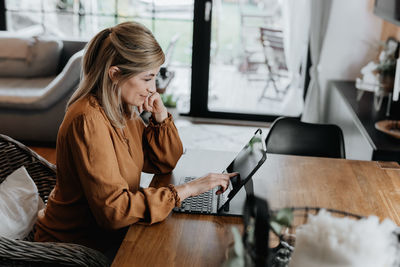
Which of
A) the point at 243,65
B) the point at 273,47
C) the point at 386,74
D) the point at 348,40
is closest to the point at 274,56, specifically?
A: the point at 273,47

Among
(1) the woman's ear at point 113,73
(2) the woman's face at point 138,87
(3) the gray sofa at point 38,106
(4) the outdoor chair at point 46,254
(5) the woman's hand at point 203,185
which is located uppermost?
(1) the woman's ear at point 113,73

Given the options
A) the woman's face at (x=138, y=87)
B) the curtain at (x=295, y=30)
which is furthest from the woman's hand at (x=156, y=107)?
the curtain at (x=295, y=30)

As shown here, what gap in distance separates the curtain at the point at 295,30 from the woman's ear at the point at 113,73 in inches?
119

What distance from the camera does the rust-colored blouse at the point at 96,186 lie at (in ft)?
5.36

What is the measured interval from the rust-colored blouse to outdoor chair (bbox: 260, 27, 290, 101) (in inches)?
116

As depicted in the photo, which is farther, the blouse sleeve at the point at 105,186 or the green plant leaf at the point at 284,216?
the blouse sleeve at the point at 105,186

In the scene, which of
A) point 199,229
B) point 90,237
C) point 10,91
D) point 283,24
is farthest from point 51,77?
point 199,229

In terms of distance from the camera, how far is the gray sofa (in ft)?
13.4

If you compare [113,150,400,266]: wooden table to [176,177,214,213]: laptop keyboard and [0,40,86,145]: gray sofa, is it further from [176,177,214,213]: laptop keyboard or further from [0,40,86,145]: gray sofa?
[0,40,86,145]: gray sofa

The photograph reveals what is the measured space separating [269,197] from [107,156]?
1.96ft

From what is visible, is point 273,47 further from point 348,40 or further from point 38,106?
point 38,106

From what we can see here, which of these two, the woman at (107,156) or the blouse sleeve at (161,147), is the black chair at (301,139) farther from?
the woman at (107,156)

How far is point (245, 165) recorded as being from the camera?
1.79 m

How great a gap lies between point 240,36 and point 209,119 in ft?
2.80
